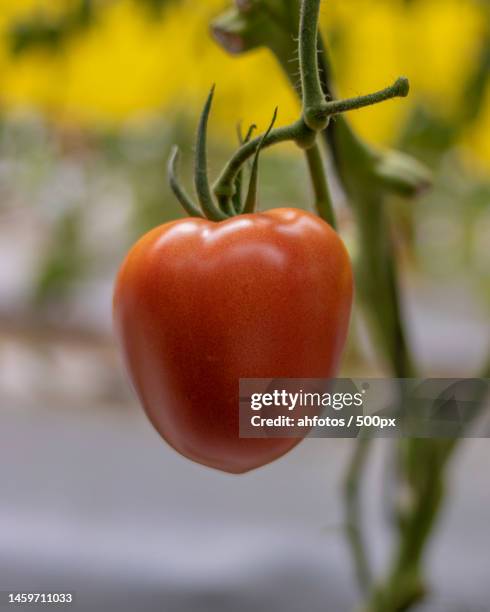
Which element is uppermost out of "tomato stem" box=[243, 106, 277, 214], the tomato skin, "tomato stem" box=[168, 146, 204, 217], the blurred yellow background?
the blurred yellow background

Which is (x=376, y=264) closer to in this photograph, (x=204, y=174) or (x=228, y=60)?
(x=204, y=174)

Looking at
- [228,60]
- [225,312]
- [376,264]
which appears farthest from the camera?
[228,60]

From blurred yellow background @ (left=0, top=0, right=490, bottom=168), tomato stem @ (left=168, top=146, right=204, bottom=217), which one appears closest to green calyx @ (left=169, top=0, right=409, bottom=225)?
tomato stem @ (left=168, top=146, right=204, bottom=217)

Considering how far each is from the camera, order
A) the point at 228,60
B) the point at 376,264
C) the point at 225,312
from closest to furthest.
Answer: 1. the point at 225,312
2. the point at 376,264
3. the point at 228,60

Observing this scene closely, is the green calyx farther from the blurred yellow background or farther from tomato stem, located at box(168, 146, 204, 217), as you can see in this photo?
the blurred yellow background

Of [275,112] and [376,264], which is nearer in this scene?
[275,112]

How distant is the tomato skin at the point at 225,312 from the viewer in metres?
0.16

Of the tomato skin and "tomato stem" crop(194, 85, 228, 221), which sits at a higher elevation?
"tomato stem" crop(194, 85, 228, 221)

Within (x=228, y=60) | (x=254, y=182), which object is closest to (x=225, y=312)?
(x=254, y=182)

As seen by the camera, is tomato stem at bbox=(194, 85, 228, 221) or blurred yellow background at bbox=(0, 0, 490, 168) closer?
tomato stem at bbox=(194, 85, 228, 221)

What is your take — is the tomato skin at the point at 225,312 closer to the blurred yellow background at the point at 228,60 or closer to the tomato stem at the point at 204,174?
the tomato stem at the point at 204,174

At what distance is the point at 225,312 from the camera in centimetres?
16

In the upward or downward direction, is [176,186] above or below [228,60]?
below

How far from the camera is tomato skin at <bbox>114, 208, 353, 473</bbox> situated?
163 millimetres
